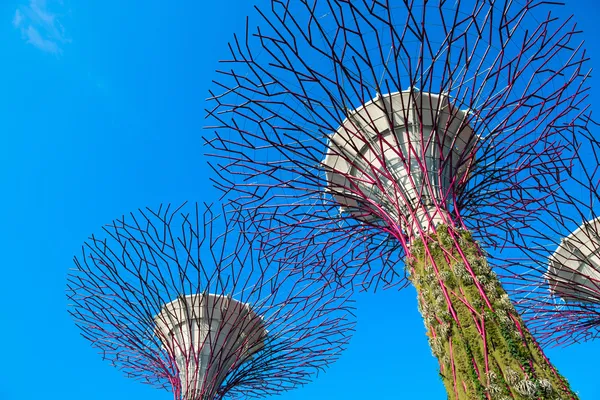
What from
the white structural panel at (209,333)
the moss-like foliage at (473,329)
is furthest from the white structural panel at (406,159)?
the white structural panel at (209,333)

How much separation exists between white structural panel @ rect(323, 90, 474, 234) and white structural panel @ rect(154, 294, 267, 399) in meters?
4.94

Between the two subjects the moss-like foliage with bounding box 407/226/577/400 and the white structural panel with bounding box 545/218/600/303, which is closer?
the moss-like foliage with bounding box 407/226/577/400

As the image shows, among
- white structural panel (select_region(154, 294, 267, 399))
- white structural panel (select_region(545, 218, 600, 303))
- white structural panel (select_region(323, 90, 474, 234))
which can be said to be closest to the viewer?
white structural panel (select_region(323, 90, 474, 234))

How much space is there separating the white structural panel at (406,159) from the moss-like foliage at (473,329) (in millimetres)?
755

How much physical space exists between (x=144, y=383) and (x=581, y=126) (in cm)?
1364

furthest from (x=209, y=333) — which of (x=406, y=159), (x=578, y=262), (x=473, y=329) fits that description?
(x=578, y=262)

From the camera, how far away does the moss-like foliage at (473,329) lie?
4.57 metres

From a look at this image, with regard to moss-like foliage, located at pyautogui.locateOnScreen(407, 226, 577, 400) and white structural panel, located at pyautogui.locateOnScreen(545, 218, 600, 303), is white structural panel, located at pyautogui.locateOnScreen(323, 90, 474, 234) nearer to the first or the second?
moss-like foliage, located at pyautogui.locateOnScreen(407, 226, 577, 400)

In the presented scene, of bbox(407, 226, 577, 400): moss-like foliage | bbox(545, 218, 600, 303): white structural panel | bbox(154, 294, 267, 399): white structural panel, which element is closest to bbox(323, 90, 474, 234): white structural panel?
bbox(407, 226, 577, 400): moss-like foliage

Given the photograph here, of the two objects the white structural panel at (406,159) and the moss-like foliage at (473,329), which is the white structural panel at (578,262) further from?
the moss-like foliage at (473,329)

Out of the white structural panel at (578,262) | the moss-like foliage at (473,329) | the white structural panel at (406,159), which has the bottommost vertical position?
the moss-like foliage at (473,329)

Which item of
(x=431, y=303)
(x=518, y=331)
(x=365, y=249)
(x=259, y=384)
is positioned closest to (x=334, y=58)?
(x=431, y=303)

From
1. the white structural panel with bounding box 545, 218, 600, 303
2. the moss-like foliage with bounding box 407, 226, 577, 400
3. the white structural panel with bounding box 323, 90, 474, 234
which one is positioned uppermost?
the white structural panel with bounding box 545, 218, 600, 303

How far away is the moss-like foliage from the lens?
15.0ft
